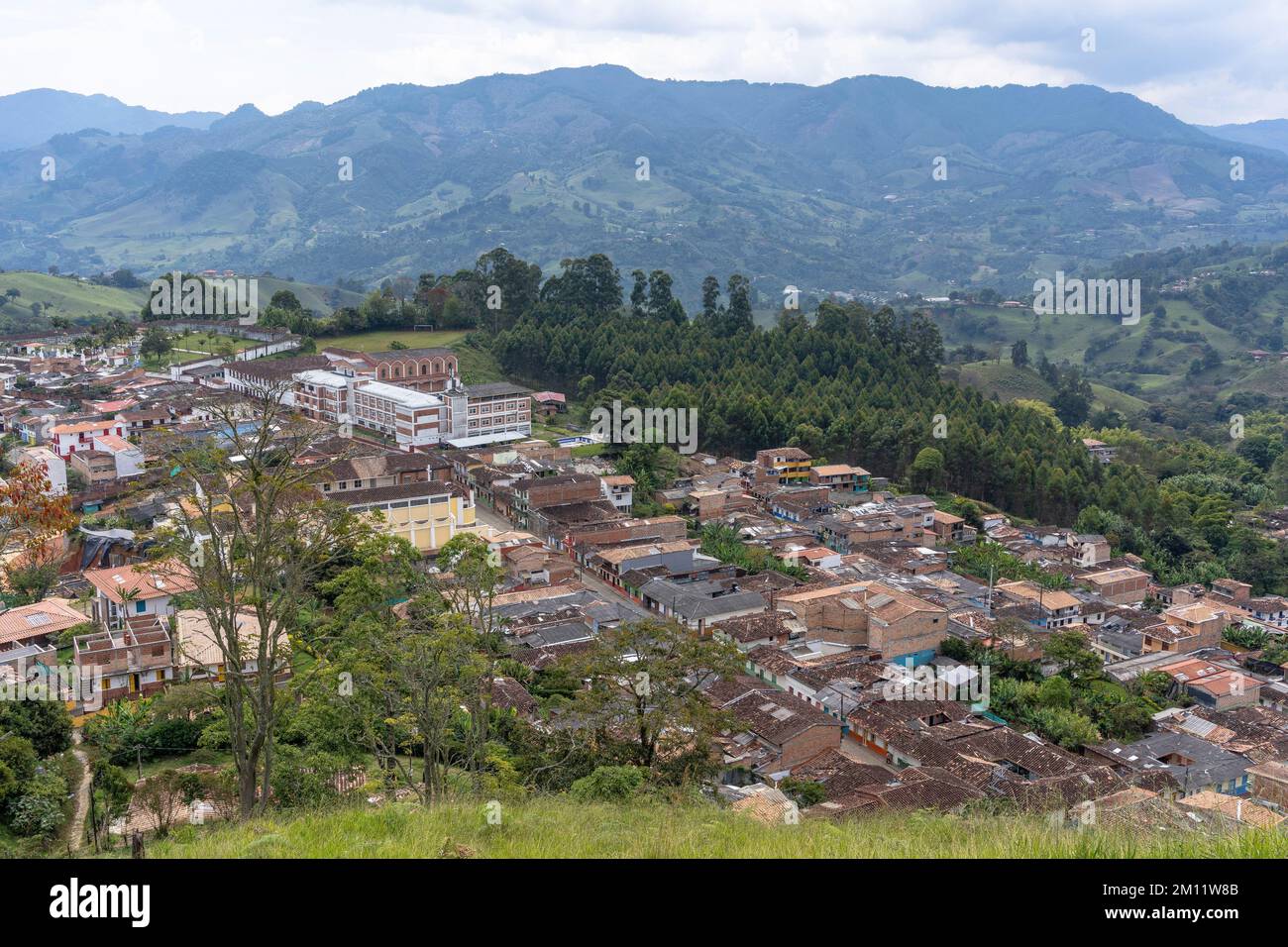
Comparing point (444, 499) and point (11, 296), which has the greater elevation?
point (11, 296)

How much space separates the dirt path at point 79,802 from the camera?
11.0 meters

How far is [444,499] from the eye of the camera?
24797mm

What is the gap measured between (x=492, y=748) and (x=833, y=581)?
1276cm

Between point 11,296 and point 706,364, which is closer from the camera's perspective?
point 706,364

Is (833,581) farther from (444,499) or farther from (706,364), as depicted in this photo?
(706,364)

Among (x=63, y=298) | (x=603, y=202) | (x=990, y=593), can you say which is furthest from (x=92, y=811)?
(x=603, y=202)

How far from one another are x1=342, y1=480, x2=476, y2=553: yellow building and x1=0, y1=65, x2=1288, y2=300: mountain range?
270 feet

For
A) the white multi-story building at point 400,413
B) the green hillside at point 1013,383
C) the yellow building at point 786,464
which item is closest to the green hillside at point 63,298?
the white multi-story building at point 400,413

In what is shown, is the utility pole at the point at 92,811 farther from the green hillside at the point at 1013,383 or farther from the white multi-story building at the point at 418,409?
the green hillside at the point at 1013,383

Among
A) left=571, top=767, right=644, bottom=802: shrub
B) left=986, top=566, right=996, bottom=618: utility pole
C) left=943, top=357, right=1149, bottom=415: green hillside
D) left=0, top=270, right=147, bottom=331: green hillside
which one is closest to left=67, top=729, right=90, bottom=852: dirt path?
left=571, top=767, right=644, bottom=802: shrub

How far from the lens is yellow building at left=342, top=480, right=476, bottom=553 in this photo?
23656 mm

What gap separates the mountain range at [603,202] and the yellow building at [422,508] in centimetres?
8220

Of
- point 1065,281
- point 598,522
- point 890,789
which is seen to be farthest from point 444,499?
point 1065,281
